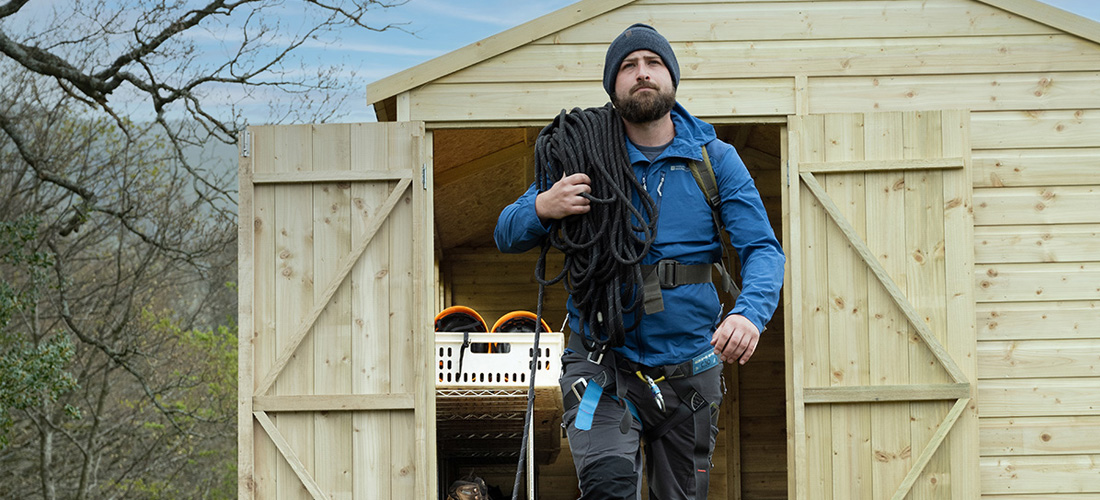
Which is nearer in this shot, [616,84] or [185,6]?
[616,84]

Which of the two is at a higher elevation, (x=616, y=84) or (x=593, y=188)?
(x=616, y=84)

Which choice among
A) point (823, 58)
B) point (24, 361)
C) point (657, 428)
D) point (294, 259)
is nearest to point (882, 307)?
point (823, 58)

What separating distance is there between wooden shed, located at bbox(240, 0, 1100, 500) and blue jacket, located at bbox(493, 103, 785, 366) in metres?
2.91

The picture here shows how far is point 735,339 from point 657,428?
480mm

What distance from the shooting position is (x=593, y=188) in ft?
11.1

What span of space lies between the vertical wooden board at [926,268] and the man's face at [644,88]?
10.7 ft

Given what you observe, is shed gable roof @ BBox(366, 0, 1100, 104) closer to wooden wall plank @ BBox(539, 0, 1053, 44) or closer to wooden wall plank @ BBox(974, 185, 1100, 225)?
wooden wall plank @ BBox(539, 0, 1053, 44)

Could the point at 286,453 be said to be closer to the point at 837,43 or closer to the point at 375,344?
the point at 375,344

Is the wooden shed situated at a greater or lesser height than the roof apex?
lesser

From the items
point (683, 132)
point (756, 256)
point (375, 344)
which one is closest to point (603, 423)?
point (756, 256)

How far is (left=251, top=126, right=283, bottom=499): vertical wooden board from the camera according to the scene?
20.7ft

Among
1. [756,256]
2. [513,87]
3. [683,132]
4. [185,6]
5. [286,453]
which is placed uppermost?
[185,6]

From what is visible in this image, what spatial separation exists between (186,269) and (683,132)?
15373mm

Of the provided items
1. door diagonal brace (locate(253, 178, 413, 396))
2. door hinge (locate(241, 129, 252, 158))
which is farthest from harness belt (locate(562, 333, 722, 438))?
door hinge (locate(241, 129, 252, 158))
